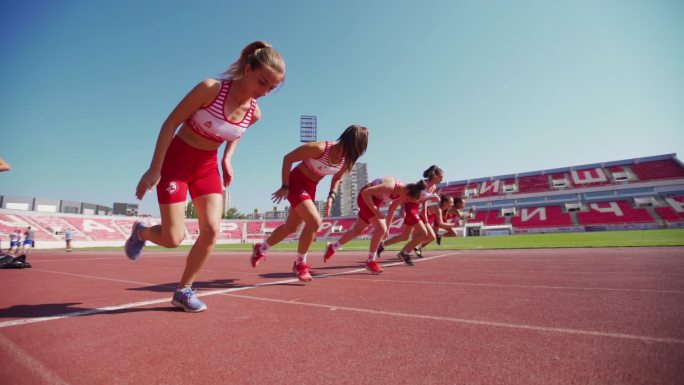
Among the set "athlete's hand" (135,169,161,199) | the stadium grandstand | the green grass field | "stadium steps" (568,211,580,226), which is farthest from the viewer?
"stadium steps" (568,211,580,226)

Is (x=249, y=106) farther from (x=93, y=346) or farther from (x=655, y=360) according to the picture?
(x=655, y=360)

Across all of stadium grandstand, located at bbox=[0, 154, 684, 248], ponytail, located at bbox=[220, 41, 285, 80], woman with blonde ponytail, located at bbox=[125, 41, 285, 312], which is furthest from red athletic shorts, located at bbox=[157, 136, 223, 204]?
stadium grandstand, located at bbox=[0, 154, 684, 248]

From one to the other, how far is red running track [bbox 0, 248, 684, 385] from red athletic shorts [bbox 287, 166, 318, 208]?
1.65 m

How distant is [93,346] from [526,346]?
2601 mm

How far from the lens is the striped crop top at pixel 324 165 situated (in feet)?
15.9

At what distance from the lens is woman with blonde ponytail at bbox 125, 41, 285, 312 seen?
2812 mm

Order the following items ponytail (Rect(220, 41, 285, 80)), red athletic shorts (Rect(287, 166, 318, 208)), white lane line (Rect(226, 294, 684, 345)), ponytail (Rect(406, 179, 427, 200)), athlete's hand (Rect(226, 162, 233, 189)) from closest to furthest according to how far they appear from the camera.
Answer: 1. white lane line (Rect(226, 294, 684, 345))
2. ponytail (Rect(220, 41, 285, 80))
3. athlete's hand (Rect(226, 162, 233, 189))
4. red athletic shorts (Rect(287, 166, 318, 208))
5. ponytail (Rect(406, 179, 427, 200))

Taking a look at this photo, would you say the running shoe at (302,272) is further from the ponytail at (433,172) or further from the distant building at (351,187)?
the distant building at (351,187)

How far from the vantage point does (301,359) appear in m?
1.70

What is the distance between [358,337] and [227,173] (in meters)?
2.53

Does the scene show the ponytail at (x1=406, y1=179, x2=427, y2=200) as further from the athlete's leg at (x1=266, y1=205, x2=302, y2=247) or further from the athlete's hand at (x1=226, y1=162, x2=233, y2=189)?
the athlete's hand at (x1=226, y1=162, x2=233, y2=189)

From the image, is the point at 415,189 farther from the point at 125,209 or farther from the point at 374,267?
the point at 125,209

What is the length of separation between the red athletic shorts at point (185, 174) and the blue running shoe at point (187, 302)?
2.80ft

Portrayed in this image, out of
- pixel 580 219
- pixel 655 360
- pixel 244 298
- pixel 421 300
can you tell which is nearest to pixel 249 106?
pixel 244 298
